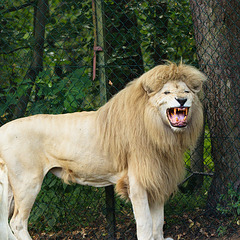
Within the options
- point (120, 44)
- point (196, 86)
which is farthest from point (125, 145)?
point (120, 44)

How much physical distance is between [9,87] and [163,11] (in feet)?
6.23

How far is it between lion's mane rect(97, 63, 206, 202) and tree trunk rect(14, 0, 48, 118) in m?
1.12

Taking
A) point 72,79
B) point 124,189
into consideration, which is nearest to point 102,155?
point 124,189

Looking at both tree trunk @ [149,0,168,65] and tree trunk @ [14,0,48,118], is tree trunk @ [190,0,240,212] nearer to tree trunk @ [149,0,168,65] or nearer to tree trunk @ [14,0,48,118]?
tree trunk @ [149,0,168,65]

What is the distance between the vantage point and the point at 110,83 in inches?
210

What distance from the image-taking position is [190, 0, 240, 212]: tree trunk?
202 inches

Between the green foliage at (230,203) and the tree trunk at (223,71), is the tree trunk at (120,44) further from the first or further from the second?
the green foliage at (230,203)

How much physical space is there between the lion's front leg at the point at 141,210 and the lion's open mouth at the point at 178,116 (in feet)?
2.05

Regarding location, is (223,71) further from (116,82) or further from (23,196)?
(23,196)

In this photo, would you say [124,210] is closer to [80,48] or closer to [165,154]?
[165,154]

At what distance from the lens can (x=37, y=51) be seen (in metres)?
5.60

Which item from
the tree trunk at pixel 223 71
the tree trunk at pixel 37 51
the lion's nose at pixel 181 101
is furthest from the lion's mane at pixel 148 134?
the tree trunk at pixel 37 51

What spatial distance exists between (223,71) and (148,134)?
4.13 ft

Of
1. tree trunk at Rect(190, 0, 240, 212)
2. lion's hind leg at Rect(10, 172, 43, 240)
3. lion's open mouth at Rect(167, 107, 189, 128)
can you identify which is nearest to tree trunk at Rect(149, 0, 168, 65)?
tree trunk at Rect(190, 0, 240, 212)
